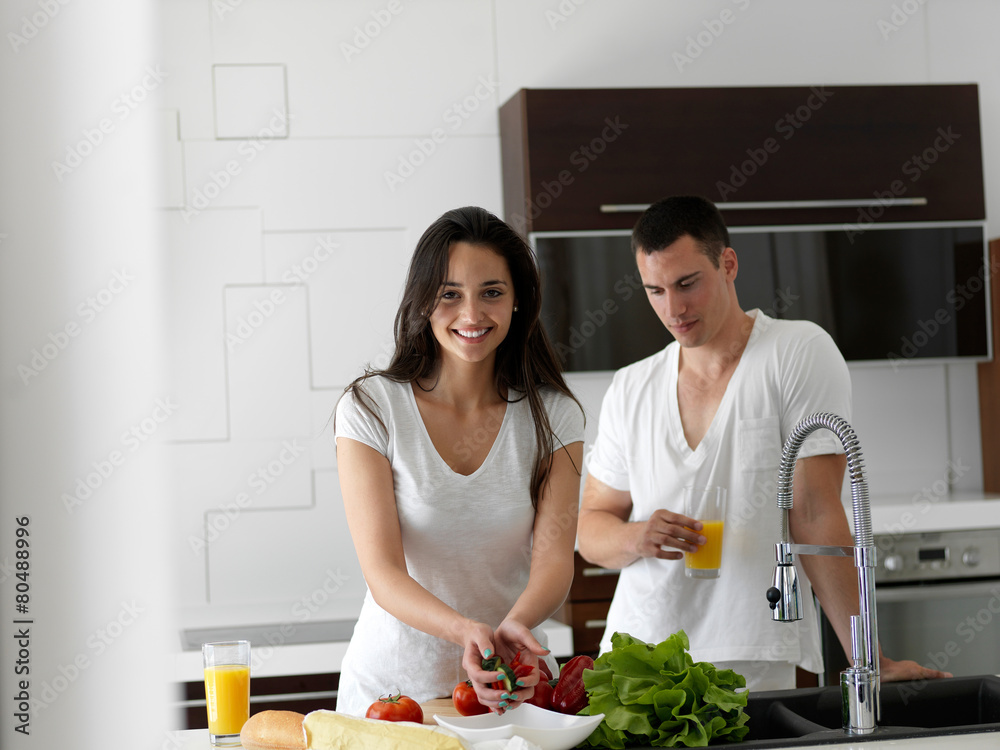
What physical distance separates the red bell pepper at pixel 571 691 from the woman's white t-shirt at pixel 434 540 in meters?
0.29

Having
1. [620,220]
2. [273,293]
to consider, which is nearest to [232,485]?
[273,293]

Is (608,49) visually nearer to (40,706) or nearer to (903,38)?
(903,38)

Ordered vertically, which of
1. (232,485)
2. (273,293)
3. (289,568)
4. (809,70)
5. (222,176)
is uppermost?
(809,70)

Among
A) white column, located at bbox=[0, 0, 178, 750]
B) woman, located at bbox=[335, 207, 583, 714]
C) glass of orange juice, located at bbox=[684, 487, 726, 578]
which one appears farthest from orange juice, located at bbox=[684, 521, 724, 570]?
white column, located at bbox=[0, 0, 178, 750]

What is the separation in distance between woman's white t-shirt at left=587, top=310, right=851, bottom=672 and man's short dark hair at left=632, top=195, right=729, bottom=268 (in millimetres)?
169

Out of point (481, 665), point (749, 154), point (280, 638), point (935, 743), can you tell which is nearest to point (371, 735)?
point (481, 665)

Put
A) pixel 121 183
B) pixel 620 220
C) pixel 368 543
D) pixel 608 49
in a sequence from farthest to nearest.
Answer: pixel 608 49
pixel 620 220
pixel 368 543
pixel 121 183

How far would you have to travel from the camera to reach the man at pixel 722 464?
159 cm

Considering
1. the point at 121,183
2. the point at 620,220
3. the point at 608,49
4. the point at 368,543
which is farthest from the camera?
the point at 608,49

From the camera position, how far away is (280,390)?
117 inches

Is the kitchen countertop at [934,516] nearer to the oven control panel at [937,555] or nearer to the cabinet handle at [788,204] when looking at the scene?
the oven control panel at [937,555]

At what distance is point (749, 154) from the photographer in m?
2.91

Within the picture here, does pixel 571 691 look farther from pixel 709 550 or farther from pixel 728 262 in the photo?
pixel 728 262

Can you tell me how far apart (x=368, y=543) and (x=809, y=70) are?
8.68 feet
